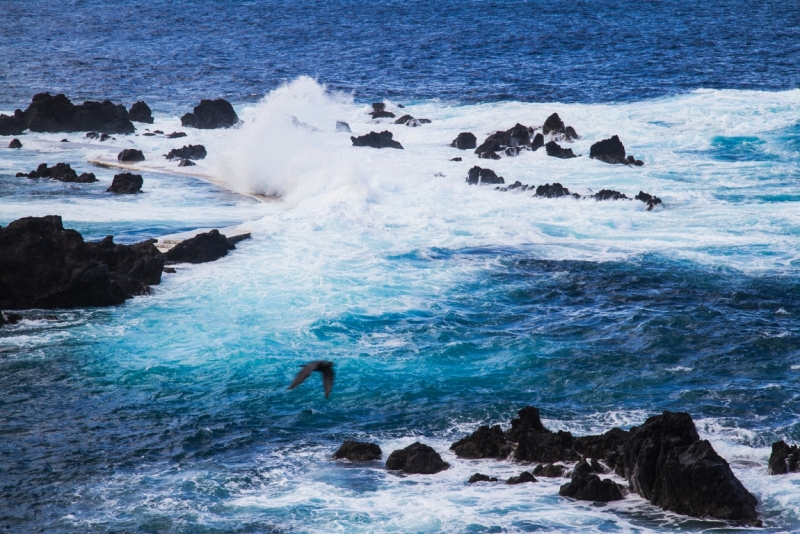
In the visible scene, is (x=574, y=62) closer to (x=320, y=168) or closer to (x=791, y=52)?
(x=791, y=52)

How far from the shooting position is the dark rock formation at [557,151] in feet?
105

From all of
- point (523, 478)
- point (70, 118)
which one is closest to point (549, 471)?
point (523, 478)

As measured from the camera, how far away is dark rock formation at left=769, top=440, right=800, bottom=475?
34.5 ft

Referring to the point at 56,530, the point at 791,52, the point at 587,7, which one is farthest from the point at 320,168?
the point at 587,7

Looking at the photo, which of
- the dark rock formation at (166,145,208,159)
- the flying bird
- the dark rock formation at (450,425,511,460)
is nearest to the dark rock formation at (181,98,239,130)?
the dark rock formation at (166,145,208,159)

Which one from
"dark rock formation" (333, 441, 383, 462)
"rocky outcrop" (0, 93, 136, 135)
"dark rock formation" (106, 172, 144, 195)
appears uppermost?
"rocky outcrop" (0, 93, 136, 135)

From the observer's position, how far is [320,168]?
28.0 m

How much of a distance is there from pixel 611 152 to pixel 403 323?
1718cm

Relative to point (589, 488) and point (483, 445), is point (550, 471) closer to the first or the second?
point (589, 488)

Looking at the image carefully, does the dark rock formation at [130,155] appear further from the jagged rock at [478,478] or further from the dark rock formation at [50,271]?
the jagged rock at [478,478]

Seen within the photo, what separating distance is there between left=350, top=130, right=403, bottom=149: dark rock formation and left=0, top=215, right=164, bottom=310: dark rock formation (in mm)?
18054

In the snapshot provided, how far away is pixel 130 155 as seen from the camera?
104ft

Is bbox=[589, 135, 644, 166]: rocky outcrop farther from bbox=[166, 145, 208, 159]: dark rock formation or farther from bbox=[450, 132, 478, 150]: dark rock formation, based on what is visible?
bbox=[166, 145, 208, 159]: dark rock formation

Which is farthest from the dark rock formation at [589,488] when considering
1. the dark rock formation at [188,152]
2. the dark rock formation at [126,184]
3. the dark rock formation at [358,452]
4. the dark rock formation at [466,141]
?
the dark rock formation at [188,152]
